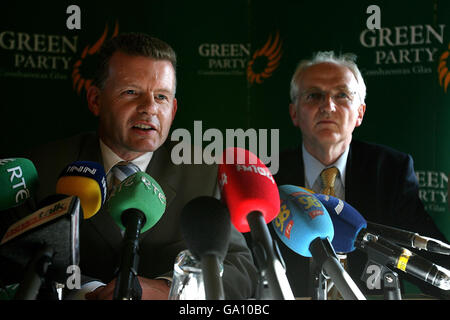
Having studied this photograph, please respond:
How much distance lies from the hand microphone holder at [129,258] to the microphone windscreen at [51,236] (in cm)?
8

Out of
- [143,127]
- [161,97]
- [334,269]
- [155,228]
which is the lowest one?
[155,228]

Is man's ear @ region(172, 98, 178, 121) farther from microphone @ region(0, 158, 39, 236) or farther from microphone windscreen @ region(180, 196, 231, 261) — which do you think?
microphone windscreen @ region(180, 196, 231, 261)

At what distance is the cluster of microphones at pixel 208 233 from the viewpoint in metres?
0.51

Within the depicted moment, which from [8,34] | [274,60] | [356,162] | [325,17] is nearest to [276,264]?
[356,162]

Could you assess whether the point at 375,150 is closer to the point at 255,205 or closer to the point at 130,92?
the point at 130,92

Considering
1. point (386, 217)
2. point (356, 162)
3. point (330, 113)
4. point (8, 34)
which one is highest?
point (8, 34)

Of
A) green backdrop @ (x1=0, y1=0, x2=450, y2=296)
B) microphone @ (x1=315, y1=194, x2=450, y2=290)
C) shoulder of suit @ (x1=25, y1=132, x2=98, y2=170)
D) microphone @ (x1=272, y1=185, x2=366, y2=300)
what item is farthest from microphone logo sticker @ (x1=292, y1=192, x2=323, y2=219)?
shoulder of suit @ (x1=25, y1=132, x2=98, y2=170)

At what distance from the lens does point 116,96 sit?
4.75 ft

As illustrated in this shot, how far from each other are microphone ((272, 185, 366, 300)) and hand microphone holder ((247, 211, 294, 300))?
0.27 feet

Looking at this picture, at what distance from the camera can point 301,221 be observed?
67 cm

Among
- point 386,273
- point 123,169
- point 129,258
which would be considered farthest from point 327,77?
point 129,258

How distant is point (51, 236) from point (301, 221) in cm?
41

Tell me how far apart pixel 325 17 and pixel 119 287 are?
1.53 metres
